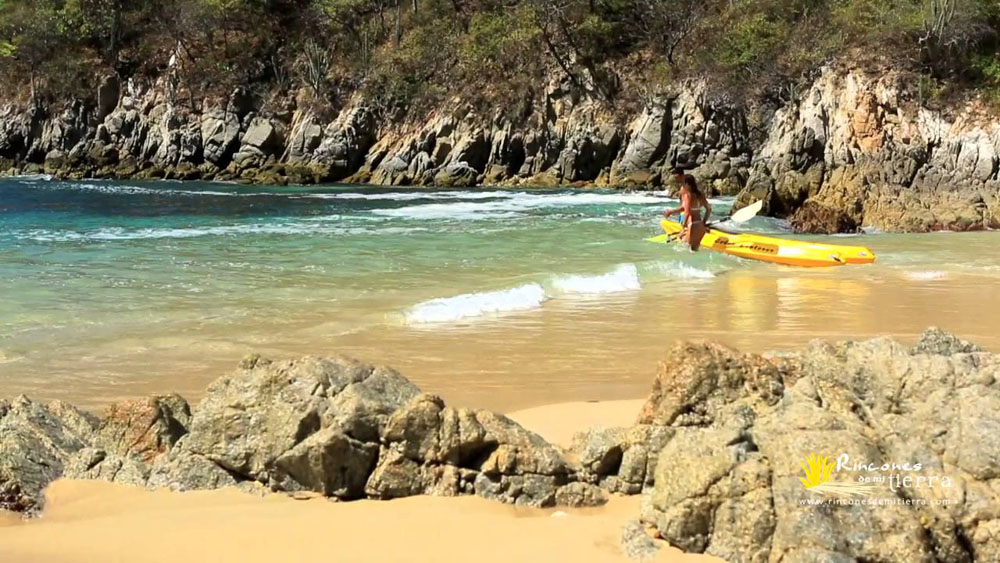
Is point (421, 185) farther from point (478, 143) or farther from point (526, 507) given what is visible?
point (526, 507)

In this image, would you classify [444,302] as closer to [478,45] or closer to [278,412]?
[278,412]

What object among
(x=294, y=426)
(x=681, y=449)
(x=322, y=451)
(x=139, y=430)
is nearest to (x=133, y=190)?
(x=139, y=430)

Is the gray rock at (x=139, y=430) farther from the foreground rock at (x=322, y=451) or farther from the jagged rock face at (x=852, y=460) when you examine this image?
the jagged rock face at (x=852, y=460)

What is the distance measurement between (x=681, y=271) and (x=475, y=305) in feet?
13.6

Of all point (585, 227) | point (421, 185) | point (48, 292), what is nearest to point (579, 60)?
point (421, 185)

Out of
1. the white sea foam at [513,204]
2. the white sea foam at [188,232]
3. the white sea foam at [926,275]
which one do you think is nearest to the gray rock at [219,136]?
the white sea foam at [513,204]

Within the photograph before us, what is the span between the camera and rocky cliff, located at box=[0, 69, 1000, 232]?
20.2m

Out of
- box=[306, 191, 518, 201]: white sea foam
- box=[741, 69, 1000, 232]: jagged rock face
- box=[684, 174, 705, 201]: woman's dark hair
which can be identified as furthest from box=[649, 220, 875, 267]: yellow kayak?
box=[306, 191, 518, 201]: white sea foam

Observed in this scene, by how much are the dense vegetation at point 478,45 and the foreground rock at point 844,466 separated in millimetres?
22954

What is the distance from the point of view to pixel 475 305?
29.7ft

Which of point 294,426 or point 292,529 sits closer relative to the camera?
point 292,529

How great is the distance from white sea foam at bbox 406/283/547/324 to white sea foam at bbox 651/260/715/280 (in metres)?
2.48

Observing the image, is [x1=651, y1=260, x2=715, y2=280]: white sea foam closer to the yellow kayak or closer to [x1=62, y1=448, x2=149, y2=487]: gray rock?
the yellow kayak

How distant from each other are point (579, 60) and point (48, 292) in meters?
31.8
